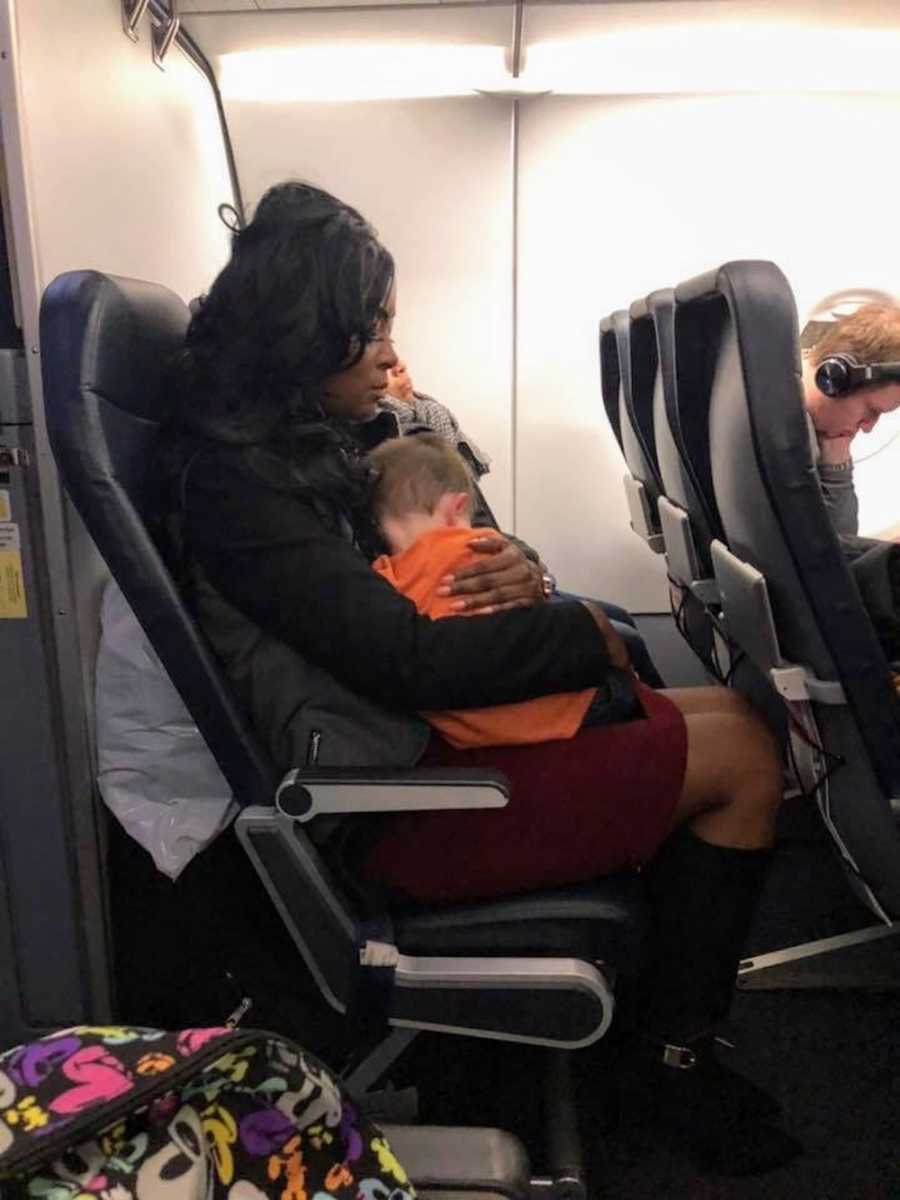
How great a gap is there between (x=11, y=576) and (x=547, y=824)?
781mm

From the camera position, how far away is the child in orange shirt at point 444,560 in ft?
4.05

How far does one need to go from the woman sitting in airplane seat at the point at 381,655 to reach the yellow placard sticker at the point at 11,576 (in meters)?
0.31

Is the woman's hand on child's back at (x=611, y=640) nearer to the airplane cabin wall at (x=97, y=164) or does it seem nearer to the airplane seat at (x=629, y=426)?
the airplane cabin wall at (x=97, y=164)

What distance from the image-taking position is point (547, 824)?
1210 millimetres

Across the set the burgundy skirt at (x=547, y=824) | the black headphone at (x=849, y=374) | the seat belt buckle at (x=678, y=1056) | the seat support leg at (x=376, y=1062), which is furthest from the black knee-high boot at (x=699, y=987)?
the black headphone at (x=849, y=374)

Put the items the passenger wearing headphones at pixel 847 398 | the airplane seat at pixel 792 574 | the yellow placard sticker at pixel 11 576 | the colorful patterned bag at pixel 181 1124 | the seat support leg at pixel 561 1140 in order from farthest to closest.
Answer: the passenger wearing headphones at pixel 847 398 < the yellow placard sticker at pixel 11 576 < the seat support leg at pixel 561 1140 < the airplane seat at pixel 792 574 < the colorful patterned bag at pixel 181 1124

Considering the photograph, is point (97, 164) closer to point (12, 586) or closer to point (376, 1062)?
point (12, 586)

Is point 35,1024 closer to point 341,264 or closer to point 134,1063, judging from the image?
point 134,1063

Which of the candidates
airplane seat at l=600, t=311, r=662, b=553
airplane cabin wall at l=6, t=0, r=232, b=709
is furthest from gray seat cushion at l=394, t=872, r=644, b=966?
airplane seat at l=600, t=311, r=662, b=553

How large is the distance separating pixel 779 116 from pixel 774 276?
207 cm

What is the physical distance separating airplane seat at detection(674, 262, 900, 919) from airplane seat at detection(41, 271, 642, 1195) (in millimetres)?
289

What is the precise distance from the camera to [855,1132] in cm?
152

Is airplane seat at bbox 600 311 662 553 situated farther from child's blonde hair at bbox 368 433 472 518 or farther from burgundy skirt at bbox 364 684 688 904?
burgundy skirt at bbox 364 684 688 904

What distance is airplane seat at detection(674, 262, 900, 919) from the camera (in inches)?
41.7
